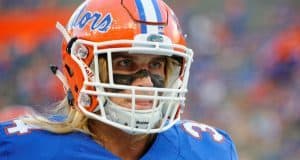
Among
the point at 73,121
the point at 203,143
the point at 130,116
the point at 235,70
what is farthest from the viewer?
the point at 235,70

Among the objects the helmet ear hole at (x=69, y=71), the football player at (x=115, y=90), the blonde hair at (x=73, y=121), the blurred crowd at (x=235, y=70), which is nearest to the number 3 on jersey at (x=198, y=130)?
the football player at (x=115, y=90)

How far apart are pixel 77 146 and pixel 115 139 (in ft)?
0.33

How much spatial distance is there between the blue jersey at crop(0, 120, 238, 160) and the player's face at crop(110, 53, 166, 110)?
0.15 meters

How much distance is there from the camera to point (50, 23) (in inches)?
255

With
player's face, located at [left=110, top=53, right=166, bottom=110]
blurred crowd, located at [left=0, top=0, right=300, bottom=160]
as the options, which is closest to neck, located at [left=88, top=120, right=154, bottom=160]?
player's face, located at [left=110, top=53, right=166, bottom=110]

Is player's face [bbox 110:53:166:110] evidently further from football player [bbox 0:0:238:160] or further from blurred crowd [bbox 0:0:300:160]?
blurred crowd [bbox 0:0:300:160]

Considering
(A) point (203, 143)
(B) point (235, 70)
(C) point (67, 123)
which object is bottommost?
(B) point (235, 70)

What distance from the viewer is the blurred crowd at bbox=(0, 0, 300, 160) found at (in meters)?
5.44

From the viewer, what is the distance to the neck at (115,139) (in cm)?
189

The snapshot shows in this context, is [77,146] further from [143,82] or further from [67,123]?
[143,82]

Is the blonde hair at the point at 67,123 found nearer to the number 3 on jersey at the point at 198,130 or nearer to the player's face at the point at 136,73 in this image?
the player's face at the point at 136,73

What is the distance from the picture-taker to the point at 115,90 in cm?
180

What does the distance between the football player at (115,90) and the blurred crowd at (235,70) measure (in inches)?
126

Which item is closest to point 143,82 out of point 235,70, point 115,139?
point 115,139
